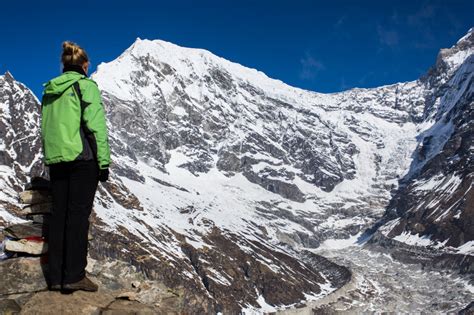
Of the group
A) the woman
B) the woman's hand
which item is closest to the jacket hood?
the woman

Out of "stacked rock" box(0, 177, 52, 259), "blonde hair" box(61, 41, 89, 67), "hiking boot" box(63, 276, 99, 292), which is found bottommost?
"hiking boot" box(63, 276, 99, 292)

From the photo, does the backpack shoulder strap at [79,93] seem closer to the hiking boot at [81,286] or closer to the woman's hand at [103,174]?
the woman's hand at [103,174]

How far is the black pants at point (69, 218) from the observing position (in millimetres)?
15156

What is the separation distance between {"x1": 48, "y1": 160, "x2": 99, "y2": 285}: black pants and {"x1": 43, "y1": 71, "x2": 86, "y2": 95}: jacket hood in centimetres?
175

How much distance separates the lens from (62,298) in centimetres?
1542

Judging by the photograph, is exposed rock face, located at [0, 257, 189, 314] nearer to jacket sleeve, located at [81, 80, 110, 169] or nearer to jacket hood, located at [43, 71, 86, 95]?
jacket sleeve, located at [81, 80, 110, 169]

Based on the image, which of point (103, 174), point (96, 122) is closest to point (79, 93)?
point (96, 122)

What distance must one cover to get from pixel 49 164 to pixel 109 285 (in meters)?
6.64

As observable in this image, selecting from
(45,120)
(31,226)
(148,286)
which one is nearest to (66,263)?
(31,226)

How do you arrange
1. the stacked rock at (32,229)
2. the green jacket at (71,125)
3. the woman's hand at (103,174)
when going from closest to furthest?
the green jacket at (71,125) < the woman's hand at (103,174) < the stacked rock at (32,229)

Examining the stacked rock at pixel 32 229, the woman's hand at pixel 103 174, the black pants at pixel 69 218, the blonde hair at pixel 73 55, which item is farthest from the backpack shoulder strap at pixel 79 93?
the stacked rock at pixel 32 229

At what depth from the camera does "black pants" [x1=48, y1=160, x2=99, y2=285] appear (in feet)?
49.7

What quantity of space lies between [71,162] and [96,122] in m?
1.09

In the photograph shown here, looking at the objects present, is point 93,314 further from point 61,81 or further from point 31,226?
point 61,81
